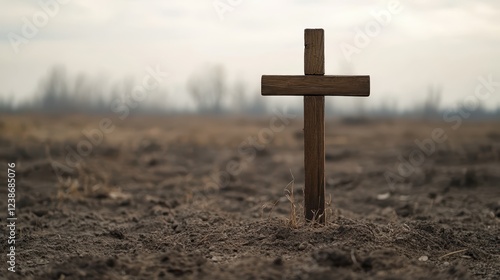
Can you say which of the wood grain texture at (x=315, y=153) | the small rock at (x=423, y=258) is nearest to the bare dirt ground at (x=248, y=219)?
the small rock at (x=423, y=258)

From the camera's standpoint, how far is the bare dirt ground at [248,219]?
4.29 meters

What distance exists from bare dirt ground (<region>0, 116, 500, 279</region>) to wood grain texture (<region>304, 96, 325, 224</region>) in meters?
0.22

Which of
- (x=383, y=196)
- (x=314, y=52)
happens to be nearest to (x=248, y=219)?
(x=314, y=52)

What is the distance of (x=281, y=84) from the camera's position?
5422 mm

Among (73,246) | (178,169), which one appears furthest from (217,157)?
(73,246)

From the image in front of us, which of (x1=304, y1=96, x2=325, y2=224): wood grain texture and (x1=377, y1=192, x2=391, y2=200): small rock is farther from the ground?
(x1=304, y1=96, x2=325, y2=224): wood grain texture

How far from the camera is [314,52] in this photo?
213 inches

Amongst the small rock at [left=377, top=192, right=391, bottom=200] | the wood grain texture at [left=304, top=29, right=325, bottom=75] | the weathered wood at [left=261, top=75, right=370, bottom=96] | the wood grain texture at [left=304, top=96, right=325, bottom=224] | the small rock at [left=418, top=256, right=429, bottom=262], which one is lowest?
the small rock at [left=377, top=192, right=391, bottom=200]

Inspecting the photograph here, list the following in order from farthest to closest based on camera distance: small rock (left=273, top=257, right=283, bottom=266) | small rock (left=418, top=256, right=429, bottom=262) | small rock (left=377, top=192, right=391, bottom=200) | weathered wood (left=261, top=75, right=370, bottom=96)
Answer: small rock (left=377, top=192, right=391, bottom=200)
weathered wood (left=261, top=75, right=370, bottom=96)
small rock (left=418, top=256, right=429, bottom=262)
small rock (left=273, top=257, right=283, bottom=266)

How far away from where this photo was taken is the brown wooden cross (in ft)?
17.6

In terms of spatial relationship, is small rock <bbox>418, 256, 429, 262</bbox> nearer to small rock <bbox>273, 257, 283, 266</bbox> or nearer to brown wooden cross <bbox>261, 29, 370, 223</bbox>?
brown wooden cross <bbox>261, 29, 370, 223</bbox>

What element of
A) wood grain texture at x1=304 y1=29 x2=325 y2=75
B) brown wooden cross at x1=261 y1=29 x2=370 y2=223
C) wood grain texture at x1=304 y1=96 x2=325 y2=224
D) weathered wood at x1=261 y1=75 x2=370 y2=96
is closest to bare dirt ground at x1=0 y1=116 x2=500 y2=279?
wood grain texture at x1=304 y1=96 x2=325 y2=224

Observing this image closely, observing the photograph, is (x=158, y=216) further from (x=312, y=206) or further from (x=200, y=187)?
(x=200, y=187)

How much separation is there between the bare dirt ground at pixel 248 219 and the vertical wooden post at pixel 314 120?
0.39 m
